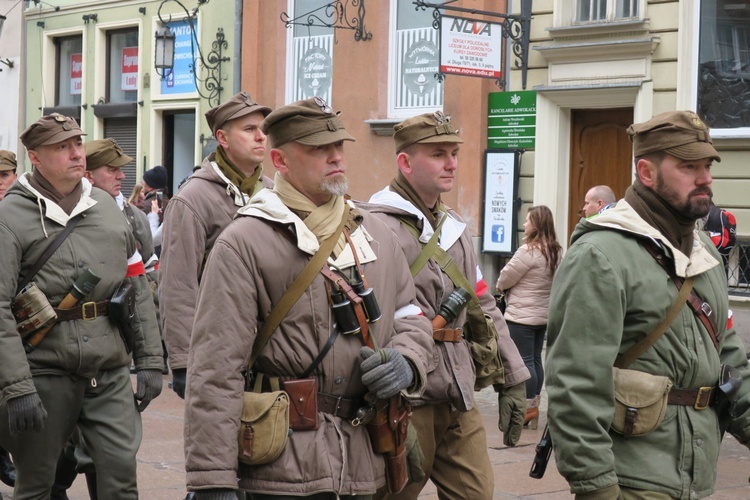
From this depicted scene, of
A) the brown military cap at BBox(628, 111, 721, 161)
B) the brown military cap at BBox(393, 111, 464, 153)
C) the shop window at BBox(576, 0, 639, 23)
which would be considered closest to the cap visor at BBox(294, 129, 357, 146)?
the brown military cap at BBox(628, 111, 721, 161)

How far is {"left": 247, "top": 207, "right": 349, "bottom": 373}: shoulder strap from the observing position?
13.4 feet

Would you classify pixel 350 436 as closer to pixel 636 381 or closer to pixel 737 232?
pixel 636 381

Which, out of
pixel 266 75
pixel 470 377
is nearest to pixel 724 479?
pixel 470 377

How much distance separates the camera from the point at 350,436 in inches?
165

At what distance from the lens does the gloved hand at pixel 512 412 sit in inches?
226

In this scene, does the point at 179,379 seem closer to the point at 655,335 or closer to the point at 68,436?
the point at 68,436

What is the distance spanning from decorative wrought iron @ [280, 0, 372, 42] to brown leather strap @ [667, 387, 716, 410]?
43.8 ft

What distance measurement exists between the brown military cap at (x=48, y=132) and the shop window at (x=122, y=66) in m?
15.5

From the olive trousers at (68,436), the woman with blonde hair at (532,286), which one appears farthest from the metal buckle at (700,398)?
the woman with blonde hair at (532,286)

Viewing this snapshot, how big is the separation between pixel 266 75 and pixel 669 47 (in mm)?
7371

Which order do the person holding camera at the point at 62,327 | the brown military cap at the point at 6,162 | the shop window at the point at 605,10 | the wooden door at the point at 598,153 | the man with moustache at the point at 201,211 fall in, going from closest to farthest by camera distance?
the person holding camera at the point at 62,327, the man with moustache at the point at 201,211, the brown military cap at the point at 6,162, the shop window at the point at 605,10, the wooden door at the point at 598,153

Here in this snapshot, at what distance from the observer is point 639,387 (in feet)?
13.6

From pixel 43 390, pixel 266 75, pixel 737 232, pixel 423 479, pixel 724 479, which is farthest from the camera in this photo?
pixel 266 75

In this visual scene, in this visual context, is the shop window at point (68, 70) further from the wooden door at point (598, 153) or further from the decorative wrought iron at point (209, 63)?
the wooden door at point (598, 153)
